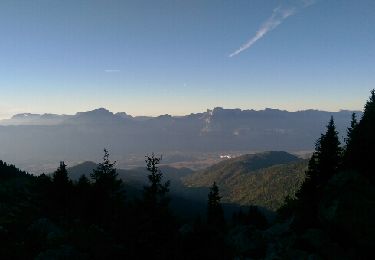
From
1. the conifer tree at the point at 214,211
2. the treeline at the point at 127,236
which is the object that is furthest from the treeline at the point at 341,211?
the conifer tree at the point at 214,211

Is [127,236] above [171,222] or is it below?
below

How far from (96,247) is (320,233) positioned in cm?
2543

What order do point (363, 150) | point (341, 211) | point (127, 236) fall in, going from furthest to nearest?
point (363, 150) < point (341, 211) < point (127, 236)

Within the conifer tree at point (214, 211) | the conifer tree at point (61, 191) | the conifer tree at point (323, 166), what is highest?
the conifer tree at point (323, 166)

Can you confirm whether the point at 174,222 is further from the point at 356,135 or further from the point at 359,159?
the point at 356,135

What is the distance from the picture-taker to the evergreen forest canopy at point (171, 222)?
89.8ft

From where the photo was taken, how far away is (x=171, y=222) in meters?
27.6

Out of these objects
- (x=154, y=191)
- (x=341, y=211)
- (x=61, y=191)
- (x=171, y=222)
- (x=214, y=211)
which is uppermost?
(x=154, y=191)

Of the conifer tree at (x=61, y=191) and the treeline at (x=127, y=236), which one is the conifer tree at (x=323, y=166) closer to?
the treeline at (x=127, y=236)

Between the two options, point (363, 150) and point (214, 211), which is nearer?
point (363, 150)

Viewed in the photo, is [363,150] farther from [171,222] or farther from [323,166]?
[171,222]

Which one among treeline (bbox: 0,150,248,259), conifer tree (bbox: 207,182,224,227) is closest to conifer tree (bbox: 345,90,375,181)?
treeline (bbox: 0,150,248,259)

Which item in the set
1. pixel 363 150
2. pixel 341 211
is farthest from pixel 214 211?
pixel 341 211

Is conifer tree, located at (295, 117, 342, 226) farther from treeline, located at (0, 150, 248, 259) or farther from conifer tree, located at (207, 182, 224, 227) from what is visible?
conifer tree, located at (207, 182, 224, 227)
